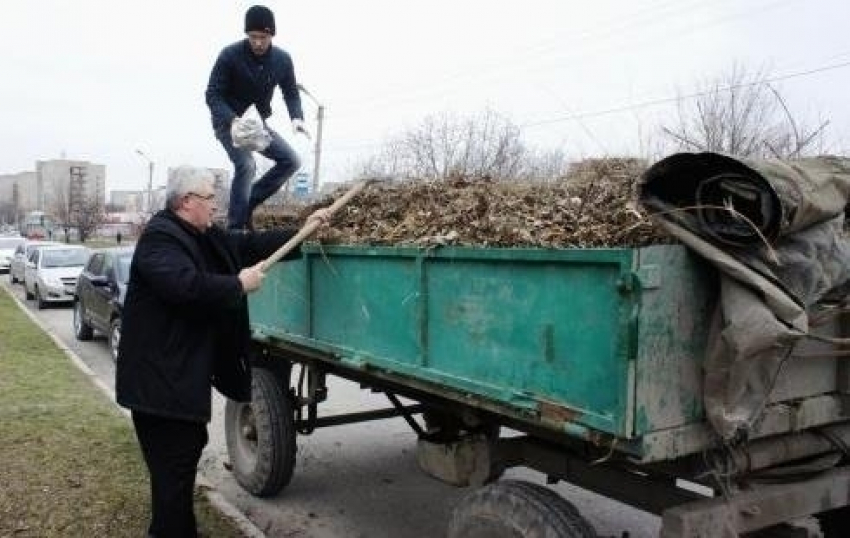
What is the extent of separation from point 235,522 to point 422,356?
225cm

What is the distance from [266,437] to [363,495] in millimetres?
1072

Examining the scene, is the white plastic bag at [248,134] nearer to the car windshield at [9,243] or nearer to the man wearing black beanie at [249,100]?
the man wearing black beanie at [249,100]

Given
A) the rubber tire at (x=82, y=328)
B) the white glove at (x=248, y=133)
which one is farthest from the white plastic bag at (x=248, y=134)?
the rubber tire at (x=82, y=328)

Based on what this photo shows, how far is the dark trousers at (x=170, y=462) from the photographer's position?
4211 mm

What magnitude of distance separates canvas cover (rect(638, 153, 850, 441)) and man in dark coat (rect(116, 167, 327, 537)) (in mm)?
2103

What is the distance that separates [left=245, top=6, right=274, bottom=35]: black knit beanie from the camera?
18.8ft

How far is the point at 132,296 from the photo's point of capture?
414 cm

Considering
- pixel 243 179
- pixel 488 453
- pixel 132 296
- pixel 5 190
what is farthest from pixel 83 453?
pixel 5 190

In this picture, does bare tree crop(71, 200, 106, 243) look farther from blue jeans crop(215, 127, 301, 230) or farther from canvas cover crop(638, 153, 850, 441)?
canvas cover crop(638, 153, 850, 441)

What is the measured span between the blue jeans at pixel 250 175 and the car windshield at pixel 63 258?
1762cm

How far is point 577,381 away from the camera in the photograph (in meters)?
2.88

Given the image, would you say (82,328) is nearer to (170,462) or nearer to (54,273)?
(54,273)

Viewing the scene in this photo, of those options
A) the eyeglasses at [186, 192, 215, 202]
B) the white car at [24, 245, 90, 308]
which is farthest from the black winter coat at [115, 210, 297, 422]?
the white car at [24, 245, 90, 308]

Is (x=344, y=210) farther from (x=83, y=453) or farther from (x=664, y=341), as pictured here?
(x=83, y=453)
